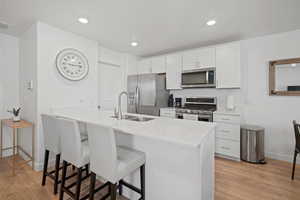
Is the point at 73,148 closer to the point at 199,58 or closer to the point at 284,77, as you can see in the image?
the point at 199,58

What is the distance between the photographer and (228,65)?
3.01 metres

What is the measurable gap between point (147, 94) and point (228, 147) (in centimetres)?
217

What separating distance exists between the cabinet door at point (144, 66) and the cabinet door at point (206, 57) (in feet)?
4.63

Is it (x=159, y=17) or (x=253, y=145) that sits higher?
(x=159, y=17)

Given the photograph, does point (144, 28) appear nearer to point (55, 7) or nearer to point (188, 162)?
point (55, 7)

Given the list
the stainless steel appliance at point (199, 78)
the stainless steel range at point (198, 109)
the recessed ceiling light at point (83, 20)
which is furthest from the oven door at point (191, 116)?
the recessed ceiling light at point (83, 20)

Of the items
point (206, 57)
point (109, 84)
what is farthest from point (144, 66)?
point (206, 57)

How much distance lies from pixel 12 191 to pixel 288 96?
4.68 metres

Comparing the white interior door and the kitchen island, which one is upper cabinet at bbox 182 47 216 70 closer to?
the white interior door

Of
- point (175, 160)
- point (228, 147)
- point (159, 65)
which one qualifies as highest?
point (159, 65)

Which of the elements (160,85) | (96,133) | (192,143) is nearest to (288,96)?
(160,85)

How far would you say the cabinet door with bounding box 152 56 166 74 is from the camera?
393 centimetres

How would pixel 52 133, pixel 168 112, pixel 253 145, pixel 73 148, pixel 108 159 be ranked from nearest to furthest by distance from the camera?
pixel 108 159
pixel 73 148
pixel 52 133
pixel 253 145
pixel 168 112

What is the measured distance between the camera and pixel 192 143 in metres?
0.97
